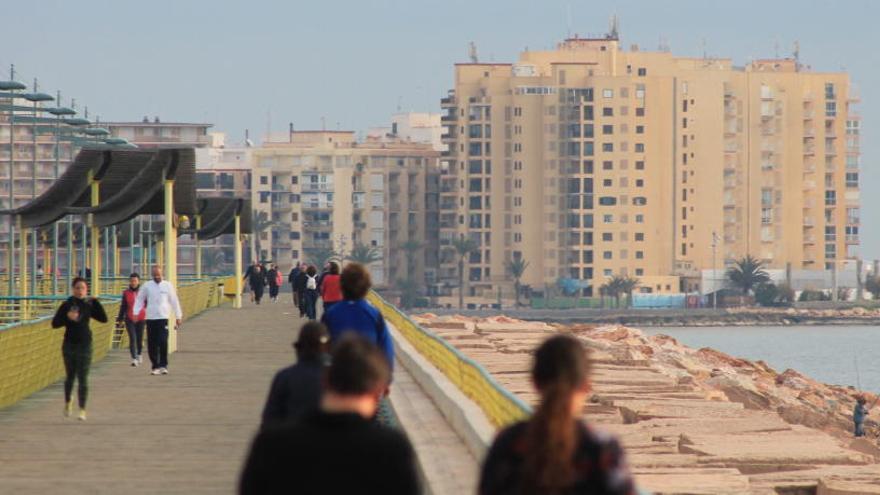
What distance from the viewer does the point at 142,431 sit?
766 inches

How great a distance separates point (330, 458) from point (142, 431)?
533 inches

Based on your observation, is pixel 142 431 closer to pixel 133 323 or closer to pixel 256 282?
pixel 133 323

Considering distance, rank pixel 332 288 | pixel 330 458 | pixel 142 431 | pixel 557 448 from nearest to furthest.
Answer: pixel 330 458 < pixel 557 448 < pixel 142 431 < pixel 332 288

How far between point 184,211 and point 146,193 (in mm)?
5441

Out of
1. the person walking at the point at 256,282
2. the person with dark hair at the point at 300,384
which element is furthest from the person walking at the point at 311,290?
the person with dark hair at the point at 300,384

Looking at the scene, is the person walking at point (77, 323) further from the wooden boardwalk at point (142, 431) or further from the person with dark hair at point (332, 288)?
the person with dark hair at point (332, 288)

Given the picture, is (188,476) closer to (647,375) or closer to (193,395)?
(193,395)

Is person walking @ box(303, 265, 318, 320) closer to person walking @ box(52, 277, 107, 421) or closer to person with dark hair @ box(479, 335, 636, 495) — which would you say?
person walking @ box(52, 277, 107, 421)

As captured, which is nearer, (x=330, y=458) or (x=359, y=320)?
(x=330, y=458)

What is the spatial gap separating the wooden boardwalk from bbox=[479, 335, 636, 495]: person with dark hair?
8.24 m

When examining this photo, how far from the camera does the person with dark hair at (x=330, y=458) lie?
A: 20.2 feet

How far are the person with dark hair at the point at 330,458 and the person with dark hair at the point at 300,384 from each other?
12.5 ft

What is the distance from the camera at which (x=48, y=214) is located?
35.7 m

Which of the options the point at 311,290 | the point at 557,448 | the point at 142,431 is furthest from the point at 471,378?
the point at 311,290
